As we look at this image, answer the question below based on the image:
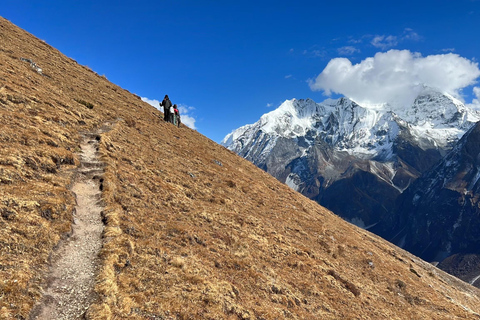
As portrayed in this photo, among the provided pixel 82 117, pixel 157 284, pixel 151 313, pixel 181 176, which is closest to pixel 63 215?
pixel 157 284

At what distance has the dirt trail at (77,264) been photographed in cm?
1030

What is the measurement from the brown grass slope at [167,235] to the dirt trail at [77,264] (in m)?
0.44

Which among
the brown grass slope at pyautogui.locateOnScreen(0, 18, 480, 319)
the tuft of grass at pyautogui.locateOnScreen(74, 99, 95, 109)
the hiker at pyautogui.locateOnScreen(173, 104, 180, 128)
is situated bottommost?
the brown grass slope at pyautogui.locateOnScreen(0, 18, 480, 319)

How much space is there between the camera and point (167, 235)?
17.2 metres

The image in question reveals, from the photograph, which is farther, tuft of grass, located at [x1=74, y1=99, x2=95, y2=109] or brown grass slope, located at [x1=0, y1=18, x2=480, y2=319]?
tuft of grass, located at [x1=74, y1=99, x2=95, y2=109]

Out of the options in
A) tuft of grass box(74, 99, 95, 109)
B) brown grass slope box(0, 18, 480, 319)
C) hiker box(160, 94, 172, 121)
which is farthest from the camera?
hiker box(160, 94, 172, 121)

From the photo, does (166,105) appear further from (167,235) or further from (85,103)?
(167,235)

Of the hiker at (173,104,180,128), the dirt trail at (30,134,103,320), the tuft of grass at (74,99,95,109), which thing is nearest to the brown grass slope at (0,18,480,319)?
the tuft of grass at (74,99,95,109)

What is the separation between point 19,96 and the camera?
24.0 m

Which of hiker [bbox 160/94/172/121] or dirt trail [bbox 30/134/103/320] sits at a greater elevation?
hiker [bbox 160/94/172/121]

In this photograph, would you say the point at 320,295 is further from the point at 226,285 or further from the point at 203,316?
the point at 203,316

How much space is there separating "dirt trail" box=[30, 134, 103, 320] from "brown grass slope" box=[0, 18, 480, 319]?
44cm

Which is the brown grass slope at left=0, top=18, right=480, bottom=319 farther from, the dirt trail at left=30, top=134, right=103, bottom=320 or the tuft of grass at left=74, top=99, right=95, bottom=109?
the dirt trail at left=30, top=134, right=103, bottom=320

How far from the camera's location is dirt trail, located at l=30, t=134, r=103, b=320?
10305mm
